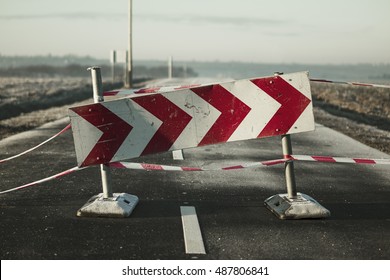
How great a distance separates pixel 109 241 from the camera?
14.5ft

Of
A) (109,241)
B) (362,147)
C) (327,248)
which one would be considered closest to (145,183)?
(109,241)

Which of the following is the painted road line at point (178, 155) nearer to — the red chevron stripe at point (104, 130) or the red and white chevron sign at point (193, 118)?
the red and white chevron sign at point (193, 118)

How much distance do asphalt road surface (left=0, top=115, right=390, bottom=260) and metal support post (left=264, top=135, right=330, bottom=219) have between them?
0.27ft

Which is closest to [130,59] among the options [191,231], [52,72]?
[191,231]

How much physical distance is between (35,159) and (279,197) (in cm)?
490

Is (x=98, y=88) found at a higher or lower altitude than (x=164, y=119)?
higher

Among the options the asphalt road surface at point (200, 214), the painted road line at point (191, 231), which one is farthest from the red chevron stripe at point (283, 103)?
the painted road line at point (191, 231)

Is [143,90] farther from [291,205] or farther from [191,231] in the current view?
[291,205]

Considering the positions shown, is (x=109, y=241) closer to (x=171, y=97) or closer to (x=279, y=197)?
(x=171, y=97)

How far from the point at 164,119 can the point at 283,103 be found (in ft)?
4.34

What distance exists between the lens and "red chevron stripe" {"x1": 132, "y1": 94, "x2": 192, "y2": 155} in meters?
4.94

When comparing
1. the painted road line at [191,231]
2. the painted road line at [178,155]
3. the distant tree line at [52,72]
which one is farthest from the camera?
the distant tree line at [52,72]

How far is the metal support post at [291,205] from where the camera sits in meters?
5.14

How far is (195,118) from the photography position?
5031 millimetres
